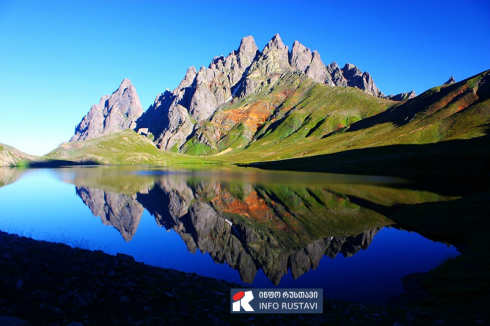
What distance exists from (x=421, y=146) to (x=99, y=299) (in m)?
182

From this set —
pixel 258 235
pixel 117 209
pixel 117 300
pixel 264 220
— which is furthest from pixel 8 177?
pixel 117 300

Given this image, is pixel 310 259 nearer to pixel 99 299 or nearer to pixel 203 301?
pixel 203 301

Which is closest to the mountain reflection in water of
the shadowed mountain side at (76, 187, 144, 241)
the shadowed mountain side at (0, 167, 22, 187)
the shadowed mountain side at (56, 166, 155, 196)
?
the shadowed mountain side at (76, 187, 144, 241)

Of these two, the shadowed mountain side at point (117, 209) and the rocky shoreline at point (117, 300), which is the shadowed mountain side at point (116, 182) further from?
the rocky shoreline at point (117, 300)

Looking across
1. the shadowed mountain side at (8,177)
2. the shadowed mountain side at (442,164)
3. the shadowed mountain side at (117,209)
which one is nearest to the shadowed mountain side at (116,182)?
the shadowed mountain side at (117,209)

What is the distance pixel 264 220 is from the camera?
4169 centimetres

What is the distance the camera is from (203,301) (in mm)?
14578

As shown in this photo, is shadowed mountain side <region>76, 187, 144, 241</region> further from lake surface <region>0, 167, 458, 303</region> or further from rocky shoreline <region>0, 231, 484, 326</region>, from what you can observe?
rocky shoreline <region>0, 231, 484, 326</region>

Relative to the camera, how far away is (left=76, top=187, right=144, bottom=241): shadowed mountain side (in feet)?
123

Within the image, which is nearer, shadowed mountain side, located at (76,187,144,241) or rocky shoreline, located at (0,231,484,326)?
rocky shoreline, located at (0,231,484,326)

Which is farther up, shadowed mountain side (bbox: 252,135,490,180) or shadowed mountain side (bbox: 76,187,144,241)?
shadowed mountain side (bbox: 252,135,490,180)

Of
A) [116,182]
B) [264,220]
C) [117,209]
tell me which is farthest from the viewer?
[116,182]

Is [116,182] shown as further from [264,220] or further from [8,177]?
[264,220]

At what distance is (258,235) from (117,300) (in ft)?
76.3
